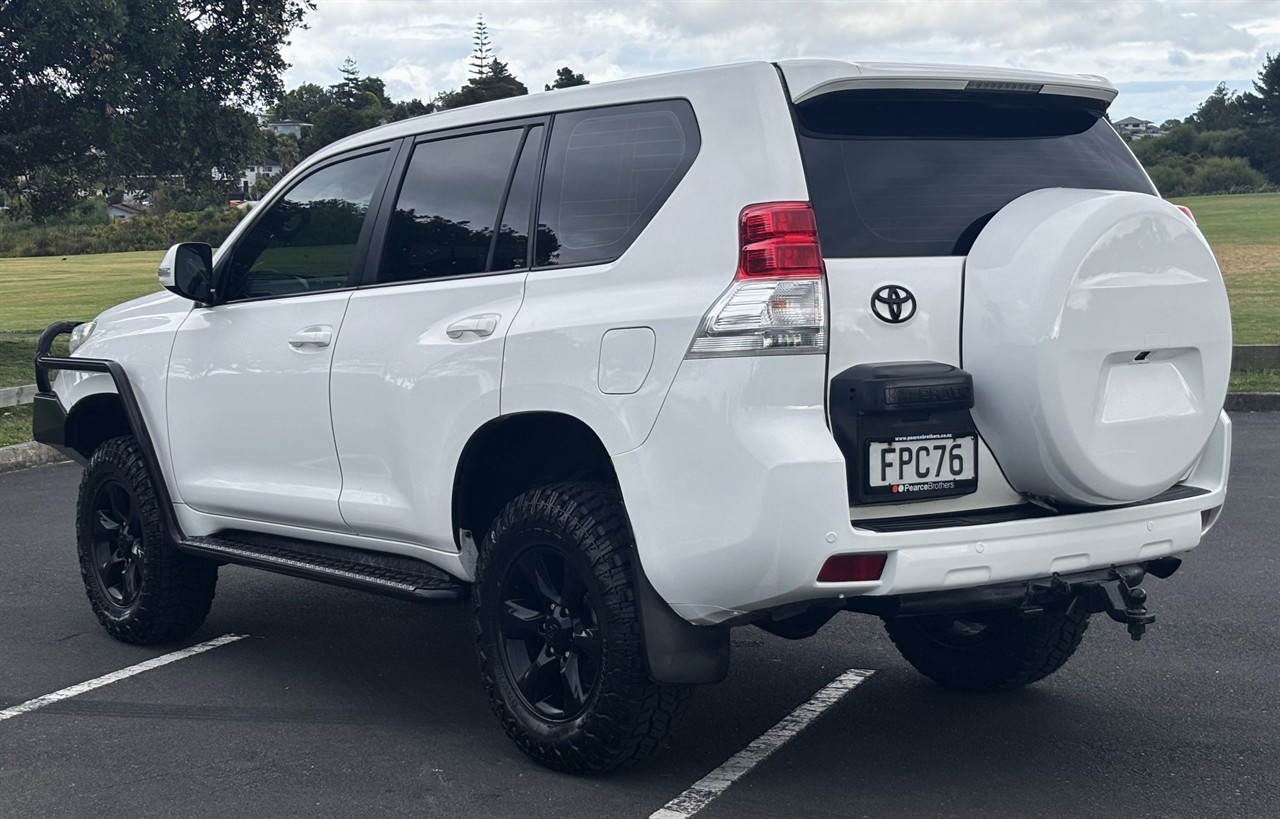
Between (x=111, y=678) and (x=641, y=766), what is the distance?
2216mm

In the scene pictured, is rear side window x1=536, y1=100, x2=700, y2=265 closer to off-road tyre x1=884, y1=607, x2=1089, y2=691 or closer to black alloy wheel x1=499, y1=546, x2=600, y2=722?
black alloy wheel x1=499, y1=546, x2=600, y2=722

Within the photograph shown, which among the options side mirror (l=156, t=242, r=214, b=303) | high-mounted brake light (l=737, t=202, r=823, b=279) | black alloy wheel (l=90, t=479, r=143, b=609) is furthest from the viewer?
black alloy wheel (l=90, t=479, r=143, b=609)

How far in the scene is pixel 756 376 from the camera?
11.8ft

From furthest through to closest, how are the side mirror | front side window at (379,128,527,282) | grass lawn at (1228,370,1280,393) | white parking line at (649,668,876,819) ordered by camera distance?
grass lawn at (1228,370,1280,393) < the side mirror < front side window at (379,128,527,282) < white parking line at (649,668,876,819)

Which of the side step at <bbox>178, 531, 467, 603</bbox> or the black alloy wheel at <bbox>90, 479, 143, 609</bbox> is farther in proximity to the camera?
the black alloy wheel at <bbox>90, 479, 143, 609</bbox>

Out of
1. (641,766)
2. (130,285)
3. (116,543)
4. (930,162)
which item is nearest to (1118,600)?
(930,162)

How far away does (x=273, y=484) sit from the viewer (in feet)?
17.1

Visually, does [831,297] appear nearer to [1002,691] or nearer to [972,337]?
[972,337]

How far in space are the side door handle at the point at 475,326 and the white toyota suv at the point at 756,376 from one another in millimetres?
10

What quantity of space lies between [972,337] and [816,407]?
50 cm

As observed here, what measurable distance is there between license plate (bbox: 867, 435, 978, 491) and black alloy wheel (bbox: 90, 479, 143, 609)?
3362mm

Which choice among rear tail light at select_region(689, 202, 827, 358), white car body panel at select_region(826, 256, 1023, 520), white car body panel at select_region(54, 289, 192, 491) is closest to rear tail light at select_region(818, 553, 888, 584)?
white car body panel at select_region(826, 256, 1023, 520)

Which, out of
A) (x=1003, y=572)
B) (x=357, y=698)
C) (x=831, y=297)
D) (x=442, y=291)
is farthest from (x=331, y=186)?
(x=1003, y=572)

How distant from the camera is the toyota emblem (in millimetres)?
3746
